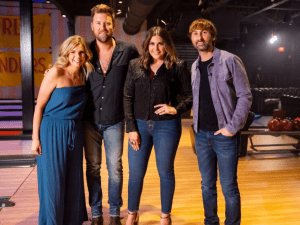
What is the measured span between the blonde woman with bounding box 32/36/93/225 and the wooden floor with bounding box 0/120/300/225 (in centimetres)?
63

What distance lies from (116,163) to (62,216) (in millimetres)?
525

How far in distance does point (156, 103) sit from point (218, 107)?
1.39ft

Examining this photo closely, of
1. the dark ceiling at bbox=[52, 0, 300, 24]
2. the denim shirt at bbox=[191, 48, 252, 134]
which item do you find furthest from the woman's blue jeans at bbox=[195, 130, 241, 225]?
the dark ceiling at bbox=[52, 0, 300, 24]

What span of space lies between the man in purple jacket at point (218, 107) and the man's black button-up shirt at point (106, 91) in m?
0.55

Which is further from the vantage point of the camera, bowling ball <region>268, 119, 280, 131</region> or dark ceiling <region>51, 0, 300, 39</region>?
dark ceiling <region>51, 0, 300, 39</region>

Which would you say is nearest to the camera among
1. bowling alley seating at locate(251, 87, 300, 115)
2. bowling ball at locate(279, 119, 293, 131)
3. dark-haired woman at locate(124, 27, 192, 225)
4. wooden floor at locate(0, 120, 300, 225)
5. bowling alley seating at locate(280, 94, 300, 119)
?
dark-haired woman at locate(124, 27, 192, 225)

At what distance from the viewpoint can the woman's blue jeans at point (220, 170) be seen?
1.96 meters

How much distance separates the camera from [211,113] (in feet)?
6.61

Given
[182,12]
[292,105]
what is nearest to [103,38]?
[292,105]

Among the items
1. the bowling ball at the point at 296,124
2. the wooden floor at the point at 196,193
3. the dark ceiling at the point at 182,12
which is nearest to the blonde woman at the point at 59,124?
the wooden floor at the point at 196,193

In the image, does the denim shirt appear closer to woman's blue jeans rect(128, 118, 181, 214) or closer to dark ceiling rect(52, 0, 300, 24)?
woman's blue jeans rect(128, 118, 181, 214)

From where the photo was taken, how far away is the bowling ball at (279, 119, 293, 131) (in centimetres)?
454

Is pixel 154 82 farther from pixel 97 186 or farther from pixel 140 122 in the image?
pixel 97 186

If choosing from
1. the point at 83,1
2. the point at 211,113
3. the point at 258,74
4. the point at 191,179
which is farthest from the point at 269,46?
the point at 211,113
